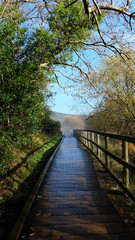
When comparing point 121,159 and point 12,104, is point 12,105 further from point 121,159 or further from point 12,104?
point 121,159

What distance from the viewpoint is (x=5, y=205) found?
4.82 m

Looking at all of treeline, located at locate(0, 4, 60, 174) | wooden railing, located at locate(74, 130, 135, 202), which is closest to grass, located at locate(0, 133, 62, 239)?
treeline, located at locate(0, 4, 60, 174)

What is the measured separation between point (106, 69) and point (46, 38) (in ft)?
19.5

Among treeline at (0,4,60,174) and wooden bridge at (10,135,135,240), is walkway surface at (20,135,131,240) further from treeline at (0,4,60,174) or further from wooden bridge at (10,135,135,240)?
treeline at (0,4,60,174)

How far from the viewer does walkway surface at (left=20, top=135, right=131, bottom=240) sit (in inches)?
110

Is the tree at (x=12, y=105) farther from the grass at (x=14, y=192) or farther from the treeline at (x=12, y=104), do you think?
the grass at (x=14, y=192)

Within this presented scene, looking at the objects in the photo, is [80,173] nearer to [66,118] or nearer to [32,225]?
[32,225]

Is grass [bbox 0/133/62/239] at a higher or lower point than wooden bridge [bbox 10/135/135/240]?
lower

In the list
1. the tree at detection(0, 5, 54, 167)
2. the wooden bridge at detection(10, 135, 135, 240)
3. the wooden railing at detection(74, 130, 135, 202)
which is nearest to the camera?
the wooden bridge at detection(10, 135, 135, 240)

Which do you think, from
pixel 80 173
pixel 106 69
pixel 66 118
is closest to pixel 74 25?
pixel 106 69

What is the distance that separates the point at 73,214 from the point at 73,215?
0.13 feet

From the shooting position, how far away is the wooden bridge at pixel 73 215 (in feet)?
9.12

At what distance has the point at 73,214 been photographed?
3.41 meters

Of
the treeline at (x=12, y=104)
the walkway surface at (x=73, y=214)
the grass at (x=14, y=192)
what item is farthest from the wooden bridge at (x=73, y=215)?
the treeline at (x=12, y=104)
